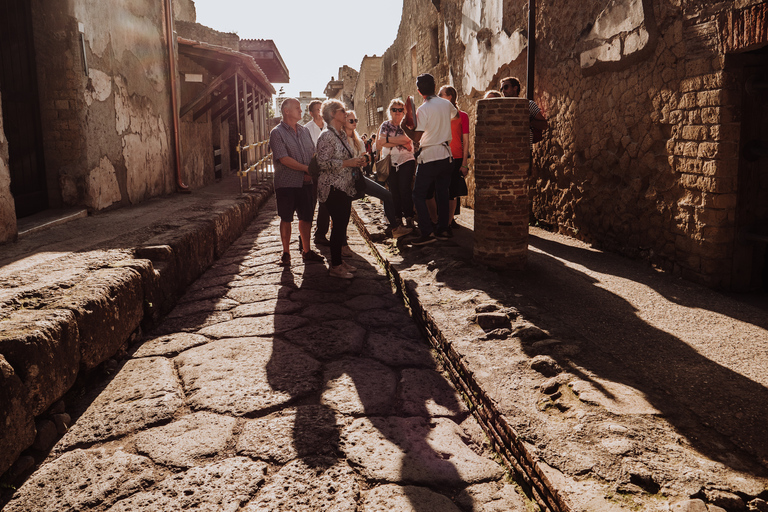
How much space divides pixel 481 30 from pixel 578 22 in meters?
3.29

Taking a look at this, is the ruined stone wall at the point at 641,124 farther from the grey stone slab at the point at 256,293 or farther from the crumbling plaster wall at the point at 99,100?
the crumbling plaster wall at the point at 99,100

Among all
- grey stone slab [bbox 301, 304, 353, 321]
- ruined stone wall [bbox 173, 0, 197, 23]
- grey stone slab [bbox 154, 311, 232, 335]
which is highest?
ruined stone wall [bbox 173, 0, 197, 23]

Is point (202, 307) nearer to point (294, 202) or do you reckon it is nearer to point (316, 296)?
point (316, 296)

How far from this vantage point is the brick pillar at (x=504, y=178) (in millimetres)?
4570

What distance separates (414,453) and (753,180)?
10.4 feet

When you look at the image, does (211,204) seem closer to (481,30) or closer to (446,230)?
(446,230)

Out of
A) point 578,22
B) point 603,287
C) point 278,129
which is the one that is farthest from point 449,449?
point 578,22

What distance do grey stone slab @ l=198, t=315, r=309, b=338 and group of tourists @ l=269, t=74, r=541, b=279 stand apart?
1130 mm

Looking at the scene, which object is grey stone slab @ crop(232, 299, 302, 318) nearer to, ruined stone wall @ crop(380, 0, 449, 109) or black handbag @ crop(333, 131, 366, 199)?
black handbag @ crop(333, 131, 366, 199)

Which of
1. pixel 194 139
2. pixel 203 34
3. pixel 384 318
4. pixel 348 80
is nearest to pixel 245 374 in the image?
pixel 384 318


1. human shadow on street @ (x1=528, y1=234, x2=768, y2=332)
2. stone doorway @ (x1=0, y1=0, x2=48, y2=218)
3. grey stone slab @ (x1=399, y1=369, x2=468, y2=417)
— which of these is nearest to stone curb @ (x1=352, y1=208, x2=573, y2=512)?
grey stone slab @ (x1=399, y1=369, x2=468, y2=417)

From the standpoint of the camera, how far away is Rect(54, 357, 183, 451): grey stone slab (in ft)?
8.11

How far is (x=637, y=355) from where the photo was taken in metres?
2.88

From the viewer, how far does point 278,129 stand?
5051 mm
